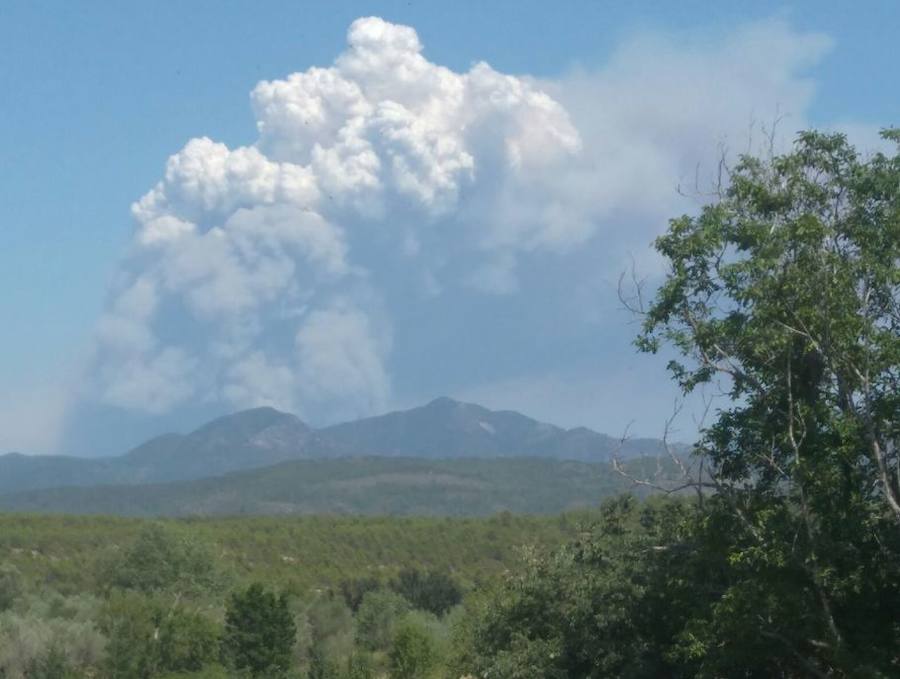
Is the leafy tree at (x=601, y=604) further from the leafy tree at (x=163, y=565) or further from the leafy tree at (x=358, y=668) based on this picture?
the leafy tree at (x=163, y=565)

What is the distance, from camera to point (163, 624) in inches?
2370

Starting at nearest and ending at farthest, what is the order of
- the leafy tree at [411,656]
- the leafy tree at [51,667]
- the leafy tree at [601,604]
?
the leafy tree at [601,604] → the leafy tree at [411,656] → the leafy tree at [51,667]

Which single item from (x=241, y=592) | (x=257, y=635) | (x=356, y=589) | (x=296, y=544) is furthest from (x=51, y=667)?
(x=296, y=544)

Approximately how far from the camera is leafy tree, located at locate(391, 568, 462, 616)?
86.1 metres

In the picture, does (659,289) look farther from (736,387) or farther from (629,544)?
(629,544)

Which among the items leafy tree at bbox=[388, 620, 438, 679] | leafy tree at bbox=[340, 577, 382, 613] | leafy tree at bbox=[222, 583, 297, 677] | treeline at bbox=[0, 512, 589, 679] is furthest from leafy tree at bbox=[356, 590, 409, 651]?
leafy tree at bbox=[388, 620, 438, 679]

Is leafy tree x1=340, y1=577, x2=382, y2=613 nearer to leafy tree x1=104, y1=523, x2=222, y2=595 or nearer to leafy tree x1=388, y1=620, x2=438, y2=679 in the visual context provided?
leafy tree x1=104, y1=523, x2=222, y2=595

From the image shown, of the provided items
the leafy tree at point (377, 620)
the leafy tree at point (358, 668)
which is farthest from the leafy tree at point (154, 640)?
the leafy tree at point (377, 620)

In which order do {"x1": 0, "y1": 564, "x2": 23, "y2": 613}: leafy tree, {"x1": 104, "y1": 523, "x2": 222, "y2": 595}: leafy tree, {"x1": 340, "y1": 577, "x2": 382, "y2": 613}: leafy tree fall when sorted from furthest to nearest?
1. {"x1": 340, "y1": 577, "x2": 382, "y2": 613}: leafy tree
2. {"x1": 104, "y1": 523, "x2": 222, "y2": 595}: leafy tree
3. {"x1": 0, "y1": 564, "x2": 23, "y2": 613}: leafy tree

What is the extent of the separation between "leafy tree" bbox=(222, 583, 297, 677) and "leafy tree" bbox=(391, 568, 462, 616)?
25131 millimetres

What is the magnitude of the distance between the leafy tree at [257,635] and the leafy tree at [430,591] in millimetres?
25131

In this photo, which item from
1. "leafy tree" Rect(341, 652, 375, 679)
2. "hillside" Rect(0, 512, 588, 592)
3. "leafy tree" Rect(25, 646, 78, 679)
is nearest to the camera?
"leafy tree" Rect(341, 652, 375, 679)

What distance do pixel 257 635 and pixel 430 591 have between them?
2932 centimetres

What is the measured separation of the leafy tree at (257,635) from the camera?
2312 inches
